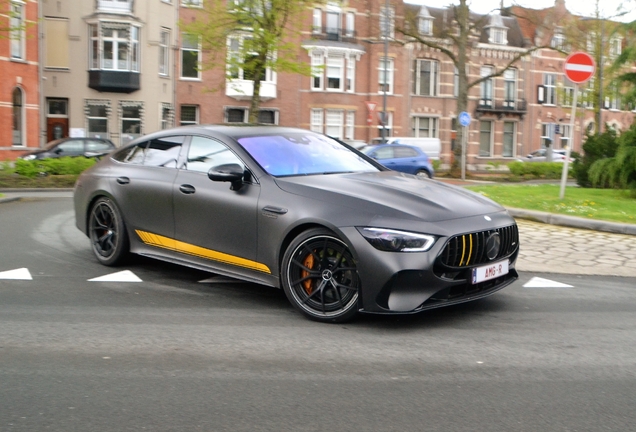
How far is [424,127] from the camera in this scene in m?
54.9

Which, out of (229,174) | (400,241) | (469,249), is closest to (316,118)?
(229,174)

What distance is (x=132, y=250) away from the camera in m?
7.69

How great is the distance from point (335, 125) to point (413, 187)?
44792 millimetres

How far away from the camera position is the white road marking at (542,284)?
7.42 m

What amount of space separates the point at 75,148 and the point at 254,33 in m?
7.90

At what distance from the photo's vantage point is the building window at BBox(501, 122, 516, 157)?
59625mm

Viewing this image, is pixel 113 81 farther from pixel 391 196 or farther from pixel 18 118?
pixel 391 196

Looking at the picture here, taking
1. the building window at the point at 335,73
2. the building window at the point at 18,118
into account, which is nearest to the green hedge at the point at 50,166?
the building window at the point at 18,118

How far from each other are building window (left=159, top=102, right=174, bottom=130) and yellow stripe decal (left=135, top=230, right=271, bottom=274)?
3680 cm

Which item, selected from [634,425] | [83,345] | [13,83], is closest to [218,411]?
Result: [83,345]

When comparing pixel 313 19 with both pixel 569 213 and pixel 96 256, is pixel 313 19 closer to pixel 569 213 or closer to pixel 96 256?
pixel 569 213

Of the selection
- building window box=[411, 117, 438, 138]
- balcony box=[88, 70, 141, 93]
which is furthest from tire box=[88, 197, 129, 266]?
building window box=[411, 117, 438, 138]

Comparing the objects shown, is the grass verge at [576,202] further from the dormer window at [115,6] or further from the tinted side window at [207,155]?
the dormer window at [115,6]

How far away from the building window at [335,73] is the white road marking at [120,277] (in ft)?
144
